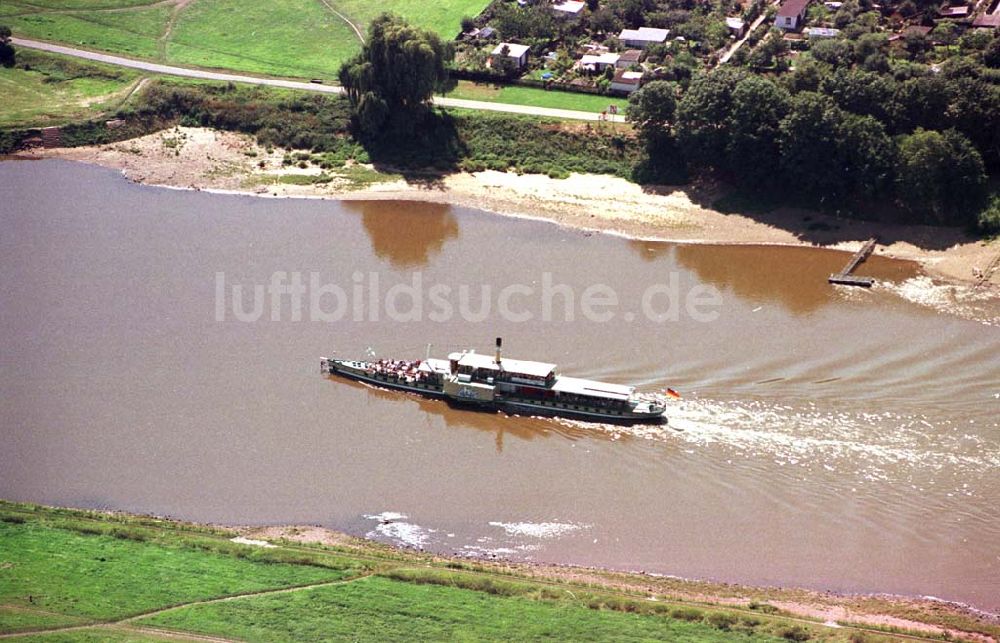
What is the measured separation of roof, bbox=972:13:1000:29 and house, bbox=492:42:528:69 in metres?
40.8

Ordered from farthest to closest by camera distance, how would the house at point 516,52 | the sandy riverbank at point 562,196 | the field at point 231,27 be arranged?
the field at point 231,27 → the house at point 516,52 → the sandy riverbank at point 562,196

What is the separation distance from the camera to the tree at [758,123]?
84375mm

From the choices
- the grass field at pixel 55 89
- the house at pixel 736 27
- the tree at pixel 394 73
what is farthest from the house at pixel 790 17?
the grass field at pixel 55 89

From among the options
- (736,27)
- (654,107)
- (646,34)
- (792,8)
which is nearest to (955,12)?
(792,8)

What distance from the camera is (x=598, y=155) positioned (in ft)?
306

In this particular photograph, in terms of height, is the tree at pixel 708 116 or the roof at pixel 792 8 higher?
the roof at pixel 792 8

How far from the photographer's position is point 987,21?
332 feet

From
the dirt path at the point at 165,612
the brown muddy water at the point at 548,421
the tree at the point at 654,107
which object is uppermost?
the tree at the point at 654,107

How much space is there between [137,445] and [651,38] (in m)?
66.7

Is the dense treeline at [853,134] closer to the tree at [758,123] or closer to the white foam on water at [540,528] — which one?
the tree at [758,123]

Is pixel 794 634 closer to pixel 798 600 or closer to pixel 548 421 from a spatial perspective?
pixel 798 600

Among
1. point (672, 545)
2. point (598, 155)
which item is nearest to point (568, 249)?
point (598, 155)

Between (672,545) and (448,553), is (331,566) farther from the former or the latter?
(672,545)

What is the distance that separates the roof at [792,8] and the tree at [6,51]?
2944 inches
